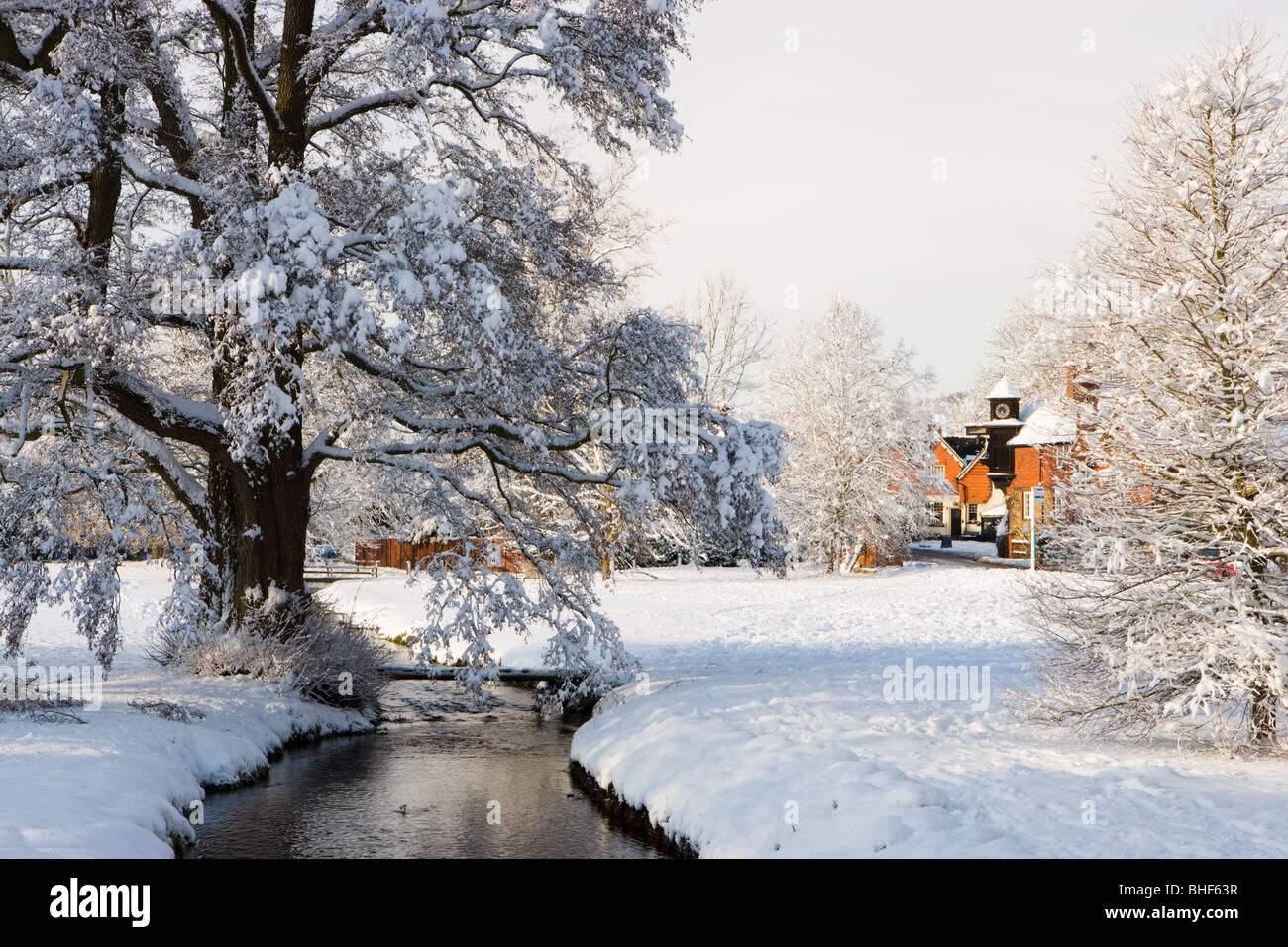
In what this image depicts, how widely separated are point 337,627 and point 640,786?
24.5 feet

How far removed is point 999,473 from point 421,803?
46526 millimetres

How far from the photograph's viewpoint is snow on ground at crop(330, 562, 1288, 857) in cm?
750

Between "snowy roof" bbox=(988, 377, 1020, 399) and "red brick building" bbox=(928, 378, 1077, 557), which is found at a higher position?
"snowy roof" bbox=(988, 377, 1020, 399)

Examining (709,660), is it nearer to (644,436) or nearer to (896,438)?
(644,436)

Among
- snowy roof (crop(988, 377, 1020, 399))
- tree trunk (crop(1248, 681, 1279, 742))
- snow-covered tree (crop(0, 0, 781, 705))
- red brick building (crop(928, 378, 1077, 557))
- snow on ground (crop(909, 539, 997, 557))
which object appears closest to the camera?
tree trunk (crop(1248, 681, 1279, 742))

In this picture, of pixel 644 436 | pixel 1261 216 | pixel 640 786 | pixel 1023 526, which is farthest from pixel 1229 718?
pixel 1023 526

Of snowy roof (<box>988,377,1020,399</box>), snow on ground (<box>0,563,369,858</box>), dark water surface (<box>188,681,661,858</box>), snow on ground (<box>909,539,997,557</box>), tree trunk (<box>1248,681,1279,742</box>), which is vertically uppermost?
snowy roof (<box>988,377,1020,399</box>)

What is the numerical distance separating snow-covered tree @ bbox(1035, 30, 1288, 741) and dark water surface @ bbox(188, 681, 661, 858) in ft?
16.7

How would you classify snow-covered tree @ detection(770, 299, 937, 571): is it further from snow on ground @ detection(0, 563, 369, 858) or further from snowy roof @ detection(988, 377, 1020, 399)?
snow on ground @ detection(0, 563, 369, 858)

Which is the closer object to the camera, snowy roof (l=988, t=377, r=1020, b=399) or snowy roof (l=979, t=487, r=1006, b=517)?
snowy roof (l=988, t=377, r=1020, b=399)

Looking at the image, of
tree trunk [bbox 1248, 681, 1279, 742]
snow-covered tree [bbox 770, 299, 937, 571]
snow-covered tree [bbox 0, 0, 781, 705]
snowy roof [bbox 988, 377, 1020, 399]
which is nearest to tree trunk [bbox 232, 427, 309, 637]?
snow-covered tree [bbox 0, 0, 781, 705]

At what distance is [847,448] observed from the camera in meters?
37.7

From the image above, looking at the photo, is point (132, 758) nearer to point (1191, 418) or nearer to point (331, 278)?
point (331, 278)

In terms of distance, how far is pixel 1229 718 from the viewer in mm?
10055
